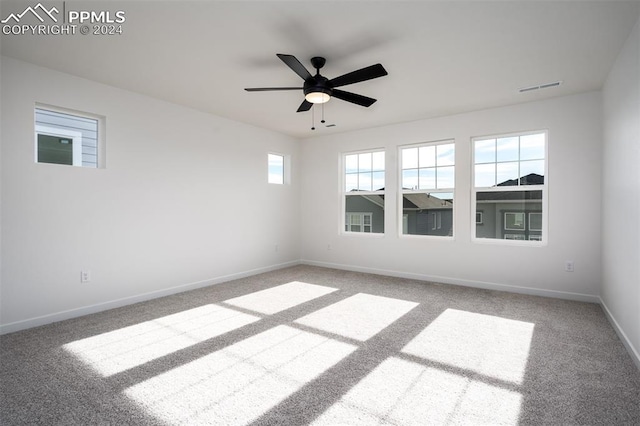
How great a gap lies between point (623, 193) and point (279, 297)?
365 cm

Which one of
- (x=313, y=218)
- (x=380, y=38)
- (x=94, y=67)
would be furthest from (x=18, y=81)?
(x=313, y=218)

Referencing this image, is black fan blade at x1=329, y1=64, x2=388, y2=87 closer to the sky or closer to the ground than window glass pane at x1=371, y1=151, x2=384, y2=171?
closer to the sky

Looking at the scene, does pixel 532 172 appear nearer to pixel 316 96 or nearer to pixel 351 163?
pixel 351 163

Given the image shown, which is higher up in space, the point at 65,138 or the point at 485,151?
the point at 485,151

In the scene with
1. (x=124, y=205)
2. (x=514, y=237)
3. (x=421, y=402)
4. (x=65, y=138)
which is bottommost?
(x=421, y=402)

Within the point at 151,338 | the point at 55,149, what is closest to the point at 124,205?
the point at 55,149

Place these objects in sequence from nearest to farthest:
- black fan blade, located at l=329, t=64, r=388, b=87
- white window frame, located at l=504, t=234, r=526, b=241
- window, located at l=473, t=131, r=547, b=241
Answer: black fan blade, located at l=329, t=64, r=388, b=87 → window, located at l=473, t=131, r=547, b=241 → white window frame, located at l=504, t=234, r=526, b=241

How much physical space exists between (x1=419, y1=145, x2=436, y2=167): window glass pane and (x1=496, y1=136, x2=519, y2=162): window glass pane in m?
0.90

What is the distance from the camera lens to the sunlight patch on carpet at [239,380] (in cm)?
189

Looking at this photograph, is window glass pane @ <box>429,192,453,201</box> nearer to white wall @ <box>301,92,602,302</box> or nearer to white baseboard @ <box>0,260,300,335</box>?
white wall @ <box>301,92,602,302</box>

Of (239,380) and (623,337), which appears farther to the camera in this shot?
(623,337)

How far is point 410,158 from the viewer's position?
5.45 meters

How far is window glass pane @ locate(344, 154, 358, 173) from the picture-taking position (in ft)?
20.0

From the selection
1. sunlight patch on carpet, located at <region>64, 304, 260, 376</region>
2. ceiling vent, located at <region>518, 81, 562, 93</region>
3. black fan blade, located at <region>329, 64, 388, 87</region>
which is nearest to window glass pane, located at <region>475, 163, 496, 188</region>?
ceiling vent, located at <region>518, 81, 562, 93</region>
